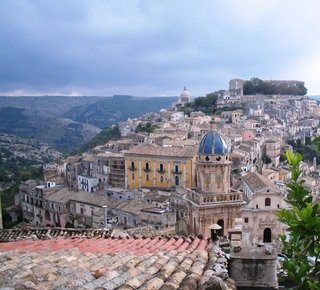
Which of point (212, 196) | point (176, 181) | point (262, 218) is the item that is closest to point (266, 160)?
point (176, 181)

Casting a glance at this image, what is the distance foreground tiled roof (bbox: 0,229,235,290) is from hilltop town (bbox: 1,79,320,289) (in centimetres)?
69

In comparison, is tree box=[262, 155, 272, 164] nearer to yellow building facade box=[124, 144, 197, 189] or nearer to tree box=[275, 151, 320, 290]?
yellow building facade box=[124, 144, 197, 189]

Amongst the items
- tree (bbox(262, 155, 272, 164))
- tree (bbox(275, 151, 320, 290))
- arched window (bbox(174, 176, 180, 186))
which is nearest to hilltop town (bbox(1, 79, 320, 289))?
arched window (bbox(174, 176, 180, 186))

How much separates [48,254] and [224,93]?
83.5 metres

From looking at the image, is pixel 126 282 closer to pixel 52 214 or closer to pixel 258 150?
pixel 52 214

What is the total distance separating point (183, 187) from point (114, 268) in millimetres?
30796

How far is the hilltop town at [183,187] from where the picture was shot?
16.4 meters

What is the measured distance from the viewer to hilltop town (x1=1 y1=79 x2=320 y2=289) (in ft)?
53.8

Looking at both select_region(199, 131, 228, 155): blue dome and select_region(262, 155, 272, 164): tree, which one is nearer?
select_region(199, 131, 228, 155): blue dome

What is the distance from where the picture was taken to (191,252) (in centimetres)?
646

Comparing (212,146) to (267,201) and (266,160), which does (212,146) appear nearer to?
(267,201)

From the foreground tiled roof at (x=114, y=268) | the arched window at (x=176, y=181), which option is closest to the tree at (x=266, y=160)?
the arched window at (x=176, y=181)

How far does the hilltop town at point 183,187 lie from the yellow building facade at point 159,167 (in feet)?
0.31

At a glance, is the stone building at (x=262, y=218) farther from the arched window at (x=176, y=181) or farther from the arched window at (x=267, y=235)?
the arched window at (x=176, y=181)
